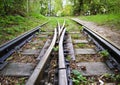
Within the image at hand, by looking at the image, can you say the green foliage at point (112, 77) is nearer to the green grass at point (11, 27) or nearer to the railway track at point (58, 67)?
the railway track at point (58, 67)

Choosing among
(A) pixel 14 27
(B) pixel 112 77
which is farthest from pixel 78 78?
(A) pixel 14 27

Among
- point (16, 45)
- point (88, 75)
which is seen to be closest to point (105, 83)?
point (88, 75)

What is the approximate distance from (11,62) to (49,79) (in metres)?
1.28

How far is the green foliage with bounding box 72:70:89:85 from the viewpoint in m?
3.07

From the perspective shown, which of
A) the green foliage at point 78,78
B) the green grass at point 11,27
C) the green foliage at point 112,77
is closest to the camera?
the green foliage at point 78,78

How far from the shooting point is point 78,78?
3.23m

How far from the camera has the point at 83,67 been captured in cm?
371

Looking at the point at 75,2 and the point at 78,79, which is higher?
the point at 75,2

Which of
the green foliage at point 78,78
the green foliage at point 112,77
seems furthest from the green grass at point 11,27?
the green foliage at point 112,77

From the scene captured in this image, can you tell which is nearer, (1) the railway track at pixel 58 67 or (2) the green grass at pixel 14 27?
(1) the railway track at pixel 58 67

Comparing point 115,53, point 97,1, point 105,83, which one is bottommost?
point 105,83

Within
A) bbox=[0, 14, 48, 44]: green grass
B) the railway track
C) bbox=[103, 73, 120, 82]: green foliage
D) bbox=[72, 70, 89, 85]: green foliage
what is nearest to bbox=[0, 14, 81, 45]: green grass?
bbox=[0, 14, 48, 44]: green grass

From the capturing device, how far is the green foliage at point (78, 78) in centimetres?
307

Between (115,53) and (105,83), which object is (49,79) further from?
(115,53)
